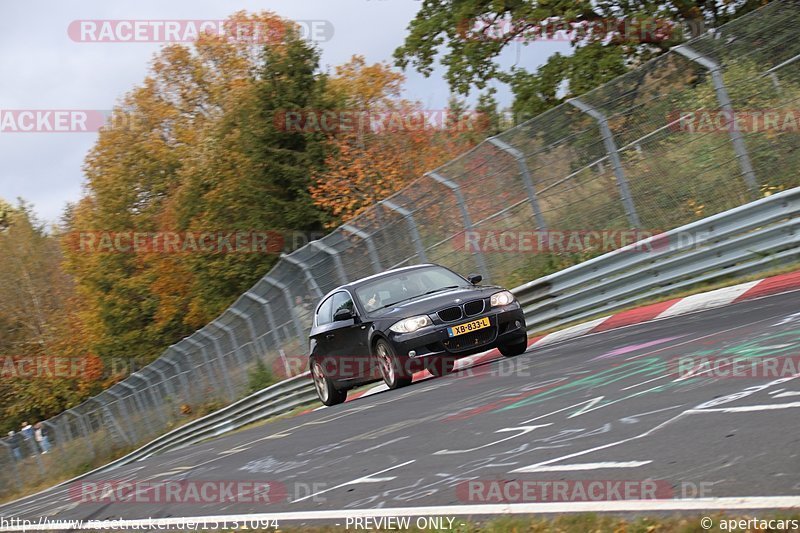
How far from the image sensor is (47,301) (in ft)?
246

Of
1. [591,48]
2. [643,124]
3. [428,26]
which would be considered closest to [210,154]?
[428,26]

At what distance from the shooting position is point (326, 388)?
16469 mm

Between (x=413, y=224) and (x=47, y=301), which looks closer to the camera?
(x=413, y=224)

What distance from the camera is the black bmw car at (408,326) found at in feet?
44.7

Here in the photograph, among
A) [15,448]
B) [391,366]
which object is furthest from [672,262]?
[15,448]

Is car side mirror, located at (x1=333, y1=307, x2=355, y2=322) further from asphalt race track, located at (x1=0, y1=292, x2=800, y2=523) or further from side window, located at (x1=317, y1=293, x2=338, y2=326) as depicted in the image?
asphalt race track, located at (x1=0, y1=292, x2=800, y2=523)

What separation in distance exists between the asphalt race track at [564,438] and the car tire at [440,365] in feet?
1.51

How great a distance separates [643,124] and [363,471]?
9.04 meters

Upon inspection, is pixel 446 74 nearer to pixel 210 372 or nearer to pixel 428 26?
pixel 428 26

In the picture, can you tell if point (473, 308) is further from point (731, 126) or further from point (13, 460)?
point (13, 460)

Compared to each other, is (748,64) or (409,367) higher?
(748,64)

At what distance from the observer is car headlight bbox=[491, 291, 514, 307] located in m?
13.9

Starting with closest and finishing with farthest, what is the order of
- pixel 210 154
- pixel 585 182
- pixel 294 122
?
1. pixel 585 182
2. pixel 294 122
3. pixel 210 154

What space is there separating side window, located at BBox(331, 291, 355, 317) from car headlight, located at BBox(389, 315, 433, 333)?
1564 mm
